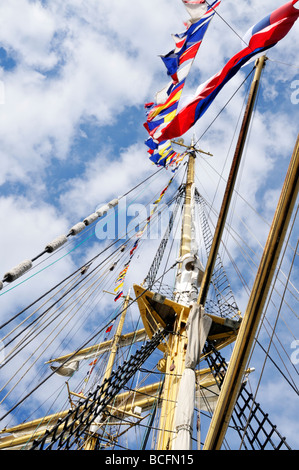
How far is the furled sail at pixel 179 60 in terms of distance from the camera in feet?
23.8

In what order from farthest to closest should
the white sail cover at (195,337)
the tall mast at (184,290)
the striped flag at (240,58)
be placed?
the white sail cover at (195,337), the striped flag at (240,58), the tall mast at (184,290)

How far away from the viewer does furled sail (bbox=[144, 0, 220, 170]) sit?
7242 mm

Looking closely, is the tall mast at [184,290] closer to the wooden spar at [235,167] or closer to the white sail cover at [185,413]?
the wooden spar at [235,167]

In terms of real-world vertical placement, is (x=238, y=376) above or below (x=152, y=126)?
below

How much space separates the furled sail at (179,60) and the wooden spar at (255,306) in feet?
13.9

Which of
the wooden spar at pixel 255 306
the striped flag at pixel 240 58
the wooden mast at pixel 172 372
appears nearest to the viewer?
the wooden spar at pixel 255 306

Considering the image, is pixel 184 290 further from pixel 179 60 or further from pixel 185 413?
pixel 179 60

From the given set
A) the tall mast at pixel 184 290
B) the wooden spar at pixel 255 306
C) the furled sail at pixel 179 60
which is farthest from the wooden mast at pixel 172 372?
the furled sail at pixel 179 60

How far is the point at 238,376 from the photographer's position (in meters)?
4.04

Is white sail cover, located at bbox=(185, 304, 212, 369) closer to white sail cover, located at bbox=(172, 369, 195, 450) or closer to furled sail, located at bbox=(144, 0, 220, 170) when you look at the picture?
white sail cover, located at bbox=(172, 369, 195, 450)

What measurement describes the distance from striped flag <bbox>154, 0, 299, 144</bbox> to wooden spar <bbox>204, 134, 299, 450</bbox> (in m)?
2.74
